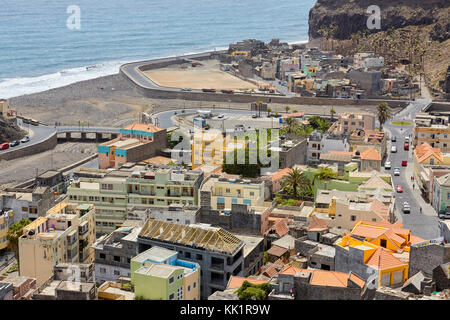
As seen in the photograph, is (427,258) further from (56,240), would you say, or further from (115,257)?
(56,240)

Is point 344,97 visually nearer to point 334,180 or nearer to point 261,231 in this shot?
point 334,180

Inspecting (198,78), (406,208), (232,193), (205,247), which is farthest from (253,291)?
(198,78)

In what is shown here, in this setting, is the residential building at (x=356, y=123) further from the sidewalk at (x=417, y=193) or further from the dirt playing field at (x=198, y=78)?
the dirt playing field at (x=198, y=78)

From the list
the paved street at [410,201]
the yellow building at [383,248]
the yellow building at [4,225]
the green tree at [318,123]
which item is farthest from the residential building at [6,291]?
the green tree at [318,123]

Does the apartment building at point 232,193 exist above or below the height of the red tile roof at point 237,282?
above

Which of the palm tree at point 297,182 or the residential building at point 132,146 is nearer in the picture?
the palm tree at point 297,182

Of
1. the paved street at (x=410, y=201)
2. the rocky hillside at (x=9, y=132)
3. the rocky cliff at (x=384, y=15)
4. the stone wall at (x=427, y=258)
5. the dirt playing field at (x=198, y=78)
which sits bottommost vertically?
the paved street at (x=410, y=201)
